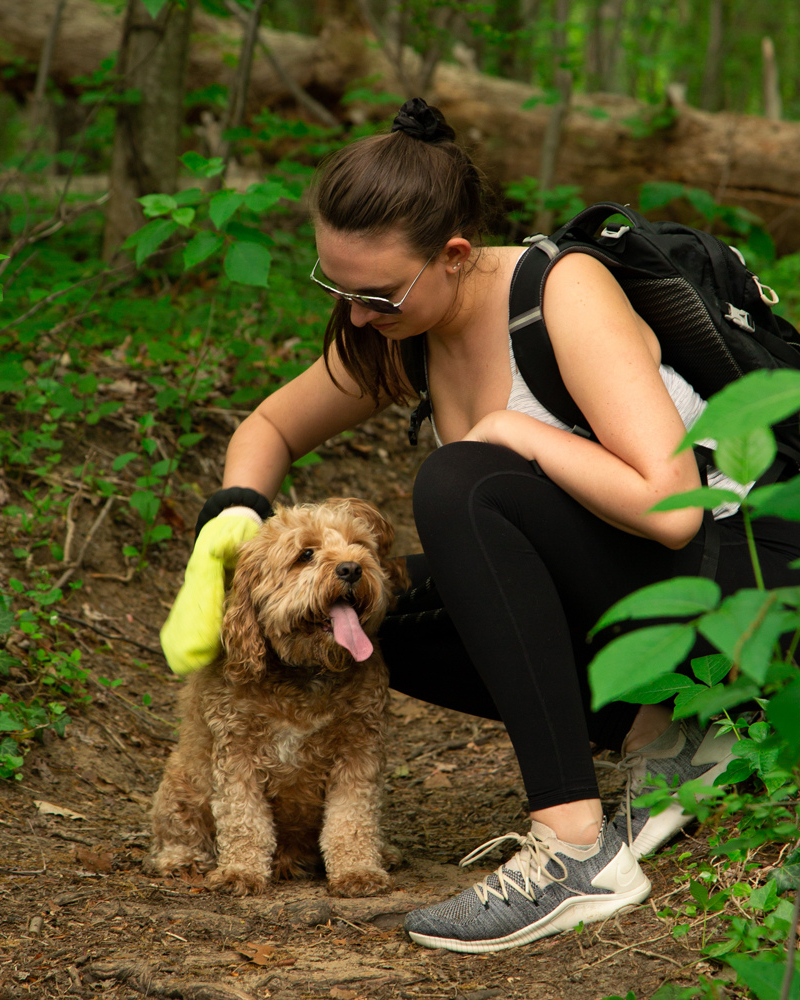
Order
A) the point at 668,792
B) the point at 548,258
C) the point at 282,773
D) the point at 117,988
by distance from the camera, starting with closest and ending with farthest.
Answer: the point at 668,792 → the point at 117,988 → the point at 548,258 → the point at 282,773

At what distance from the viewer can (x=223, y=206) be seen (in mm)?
3400

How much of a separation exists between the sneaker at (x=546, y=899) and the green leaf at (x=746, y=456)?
135cm

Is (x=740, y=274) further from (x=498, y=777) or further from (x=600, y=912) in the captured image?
Answer: (x=498, y=777)

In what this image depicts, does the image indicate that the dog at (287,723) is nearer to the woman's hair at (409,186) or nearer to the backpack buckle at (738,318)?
the woman's hair at (409,186)

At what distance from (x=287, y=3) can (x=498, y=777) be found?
43.8ft

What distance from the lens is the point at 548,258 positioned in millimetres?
2488

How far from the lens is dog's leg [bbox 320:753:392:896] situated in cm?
267

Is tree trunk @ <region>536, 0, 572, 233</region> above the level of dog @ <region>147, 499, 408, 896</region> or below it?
above

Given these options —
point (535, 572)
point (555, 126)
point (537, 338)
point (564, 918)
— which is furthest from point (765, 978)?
point (555, 126)

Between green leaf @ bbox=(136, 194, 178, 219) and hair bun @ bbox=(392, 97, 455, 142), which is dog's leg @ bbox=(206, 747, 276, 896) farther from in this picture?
green leaf @ bbox=(136, 194, 178, 219)

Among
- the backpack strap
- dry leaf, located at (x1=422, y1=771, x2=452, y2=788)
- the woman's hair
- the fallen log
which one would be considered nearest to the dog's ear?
the backpack strap

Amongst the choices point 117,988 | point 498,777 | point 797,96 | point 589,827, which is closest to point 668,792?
point 589,827

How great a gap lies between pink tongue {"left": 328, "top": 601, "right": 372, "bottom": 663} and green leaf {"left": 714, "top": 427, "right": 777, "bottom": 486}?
170 cm

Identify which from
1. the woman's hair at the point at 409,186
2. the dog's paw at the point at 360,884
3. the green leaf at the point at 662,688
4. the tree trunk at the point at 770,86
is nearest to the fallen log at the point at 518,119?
the tree trunk at the point at 770,86
